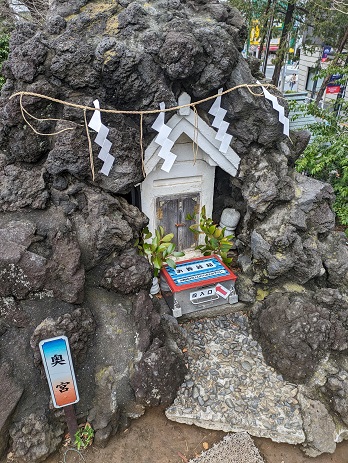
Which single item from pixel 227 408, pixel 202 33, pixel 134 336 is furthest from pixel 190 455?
pixel 202 33

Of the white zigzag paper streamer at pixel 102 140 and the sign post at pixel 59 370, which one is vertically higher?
the white zigzag paper streamer at pixel 102 140

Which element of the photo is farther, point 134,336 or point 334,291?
point 334,291

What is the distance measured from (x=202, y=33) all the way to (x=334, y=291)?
491 cm

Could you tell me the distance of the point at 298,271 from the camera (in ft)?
20.7

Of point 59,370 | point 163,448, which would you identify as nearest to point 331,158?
point 163,448

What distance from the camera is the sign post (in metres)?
3.99

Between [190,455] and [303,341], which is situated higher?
[303,341]

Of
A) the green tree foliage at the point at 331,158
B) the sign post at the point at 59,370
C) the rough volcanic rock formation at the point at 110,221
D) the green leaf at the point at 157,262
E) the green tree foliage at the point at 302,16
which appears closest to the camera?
the sign post at the point at 59,370

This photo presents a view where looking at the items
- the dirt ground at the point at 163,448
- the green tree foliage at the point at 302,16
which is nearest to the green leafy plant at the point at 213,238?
the dirt ground at the point at 163,448

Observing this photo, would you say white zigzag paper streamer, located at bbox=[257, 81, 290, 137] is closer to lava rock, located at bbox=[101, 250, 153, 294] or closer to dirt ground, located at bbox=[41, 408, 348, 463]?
lava rock, located at bbox=[101, 250, 153, 294]

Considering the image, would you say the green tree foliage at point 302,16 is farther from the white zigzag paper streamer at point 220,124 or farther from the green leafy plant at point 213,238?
the green leafy plant at point 213,238

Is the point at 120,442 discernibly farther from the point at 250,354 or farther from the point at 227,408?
the point at 250,354

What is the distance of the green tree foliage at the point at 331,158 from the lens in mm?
9703

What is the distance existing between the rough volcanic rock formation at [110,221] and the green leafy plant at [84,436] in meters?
0.10
